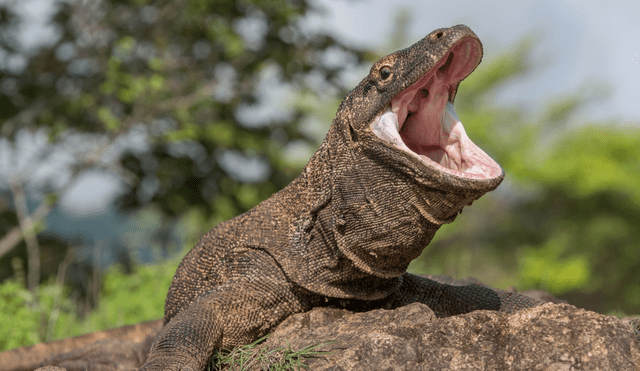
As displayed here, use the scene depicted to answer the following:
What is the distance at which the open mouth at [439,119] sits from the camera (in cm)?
354

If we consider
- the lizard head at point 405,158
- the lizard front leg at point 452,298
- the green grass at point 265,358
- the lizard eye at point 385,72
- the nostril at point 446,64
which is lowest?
the green grass at point 265,358

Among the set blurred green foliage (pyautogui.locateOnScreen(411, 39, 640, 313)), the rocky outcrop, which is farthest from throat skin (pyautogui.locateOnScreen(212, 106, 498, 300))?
blurred green foliage (pyautogui.locateOnScreen(411, 39, 640, 313))

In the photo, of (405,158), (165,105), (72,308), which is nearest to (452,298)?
(405,158)

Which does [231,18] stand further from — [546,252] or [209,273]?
[546,252]

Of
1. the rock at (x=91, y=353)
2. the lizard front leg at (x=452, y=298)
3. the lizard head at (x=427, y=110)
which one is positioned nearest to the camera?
the lizard head at (x=427, y=110)

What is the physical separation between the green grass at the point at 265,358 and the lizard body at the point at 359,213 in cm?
13

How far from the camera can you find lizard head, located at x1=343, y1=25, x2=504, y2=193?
333 centimetres

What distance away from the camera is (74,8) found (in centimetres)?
1123

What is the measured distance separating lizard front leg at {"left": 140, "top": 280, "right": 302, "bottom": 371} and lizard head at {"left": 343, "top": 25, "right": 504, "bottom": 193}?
1.18 m

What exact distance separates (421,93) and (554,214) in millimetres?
18124

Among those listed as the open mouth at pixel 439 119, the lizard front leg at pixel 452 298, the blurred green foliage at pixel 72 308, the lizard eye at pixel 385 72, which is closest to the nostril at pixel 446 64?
the open mouth at pixel 439 119

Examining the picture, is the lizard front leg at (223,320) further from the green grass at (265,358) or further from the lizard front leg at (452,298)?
the lizard front leg at (452,298)

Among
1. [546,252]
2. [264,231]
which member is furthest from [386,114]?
[546,252]

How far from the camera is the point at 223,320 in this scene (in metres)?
3.86
